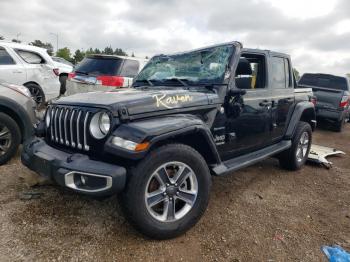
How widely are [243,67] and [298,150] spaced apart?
2.21m

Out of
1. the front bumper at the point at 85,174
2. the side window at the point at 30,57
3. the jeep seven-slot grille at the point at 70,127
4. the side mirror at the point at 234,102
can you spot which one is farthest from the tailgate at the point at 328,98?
the front bumper at the point at 85,174

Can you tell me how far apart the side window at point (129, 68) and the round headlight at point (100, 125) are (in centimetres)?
452

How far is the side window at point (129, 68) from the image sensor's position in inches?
280

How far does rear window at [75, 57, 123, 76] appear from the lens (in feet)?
23.1

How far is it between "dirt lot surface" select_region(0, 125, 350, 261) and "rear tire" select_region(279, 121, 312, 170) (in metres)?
0.70

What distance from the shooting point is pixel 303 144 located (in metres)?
5.27

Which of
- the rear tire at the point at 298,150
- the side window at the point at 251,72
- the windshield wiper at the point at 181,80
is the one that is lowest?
the rear tire at the point at 298,150

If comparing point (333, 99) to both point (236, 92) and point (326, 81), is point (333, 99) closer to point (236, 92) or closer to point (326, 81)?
point (326, 81)

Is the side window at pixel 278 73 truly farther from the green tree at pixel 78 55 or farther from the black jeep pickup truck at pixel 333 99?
the green tree at pixel 78 55

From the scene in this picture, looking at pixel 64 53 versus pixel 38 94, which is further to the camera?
pixel 64 53

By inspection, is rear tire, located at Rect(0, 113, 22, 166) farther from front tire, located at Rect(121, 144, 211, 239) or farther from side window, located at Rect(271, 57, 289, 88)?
side window, located at Rect(271, 57, 289, 88)

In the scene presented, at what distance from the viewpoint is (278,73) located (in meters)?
4.52

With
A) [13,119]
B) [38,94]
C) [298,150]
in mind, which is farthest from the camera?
[38,94]

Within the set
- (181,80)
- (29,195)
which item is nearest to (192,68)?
(181,80)
